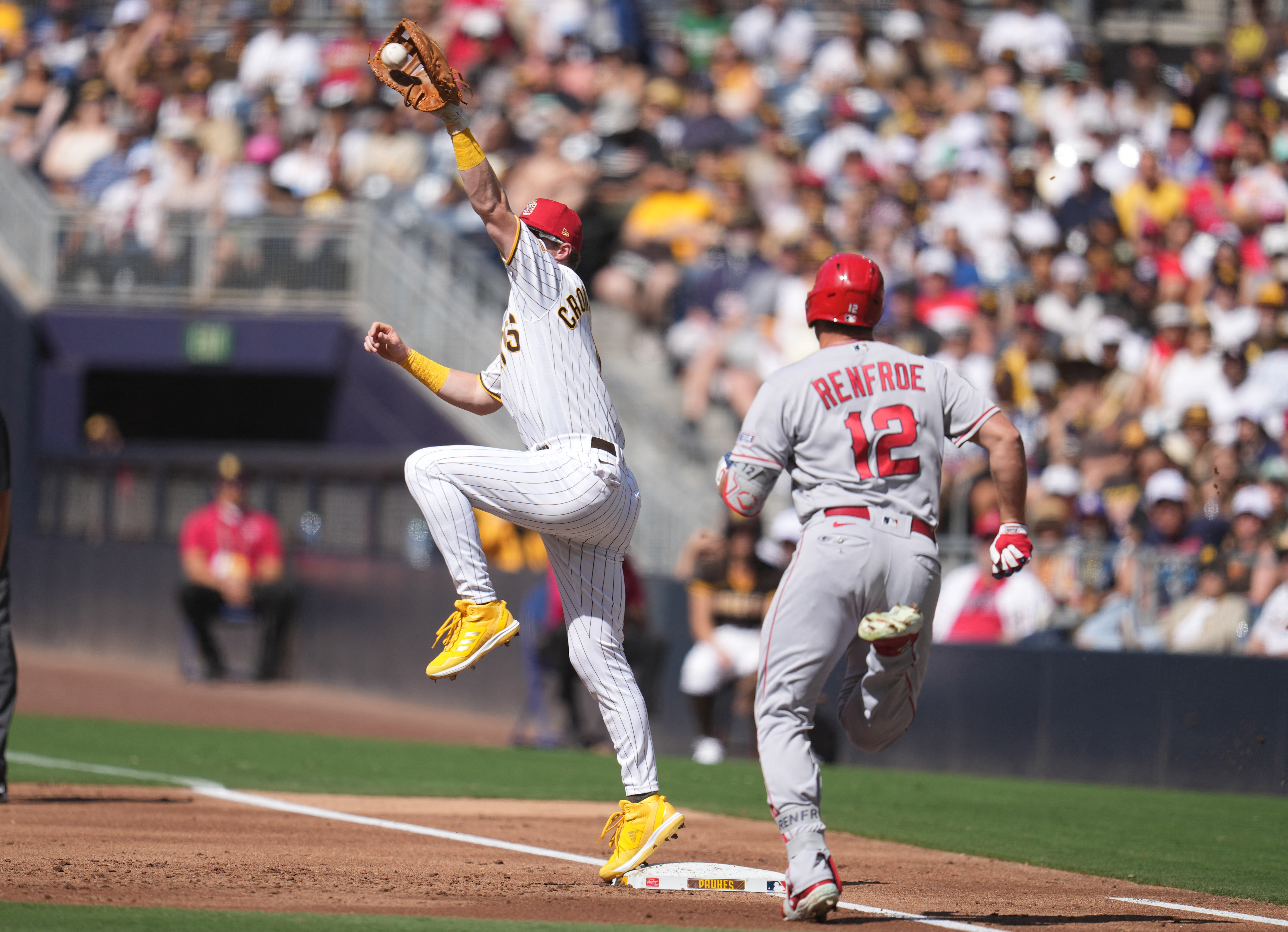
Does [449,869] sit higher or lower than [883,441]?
lower

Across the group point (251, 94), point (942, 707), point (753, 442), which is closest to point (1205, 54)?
point (942, 707)

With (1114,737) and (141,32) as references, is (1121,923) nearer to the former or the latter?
(1114,737)

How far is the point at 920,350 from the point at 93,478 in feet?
30.0

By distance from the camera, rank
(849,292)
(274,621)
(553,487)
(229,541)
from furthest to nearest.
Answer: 1. (274,621)
2. (229,541)
3. (553,487)
4. (849,292)

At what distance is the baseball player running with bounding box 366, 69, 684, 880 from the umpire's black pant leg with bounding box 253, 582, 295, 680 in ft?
33.8

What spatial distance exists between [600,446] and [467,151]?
3.60ft

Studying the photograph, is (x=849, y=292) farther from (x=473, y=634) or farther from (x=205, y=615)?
(x=205, y=615)

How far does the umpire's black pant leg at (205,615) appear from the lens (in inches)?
631

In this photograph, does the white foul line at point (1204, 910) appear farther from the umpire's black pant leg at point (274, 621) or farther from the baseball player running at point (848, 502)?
the umpire's black pant leg at point (274, 621)

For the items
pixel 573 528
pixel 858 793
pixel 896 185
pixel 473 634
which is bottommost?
pixel 858 793

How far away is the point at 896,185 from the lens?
1648cm

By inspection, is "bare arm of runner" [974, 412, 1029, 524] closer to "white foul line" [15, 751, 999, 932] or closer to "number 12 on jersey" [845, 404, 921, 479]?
"number 12 on jersey" [845, 404, 921, 479]

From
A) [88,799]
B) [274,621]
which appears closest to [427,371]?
[88,799]

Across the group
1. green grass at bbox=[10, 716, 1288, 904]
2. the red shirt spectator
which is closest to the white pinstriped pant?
green grass at bbox=[10, 716, 1288, 904]
